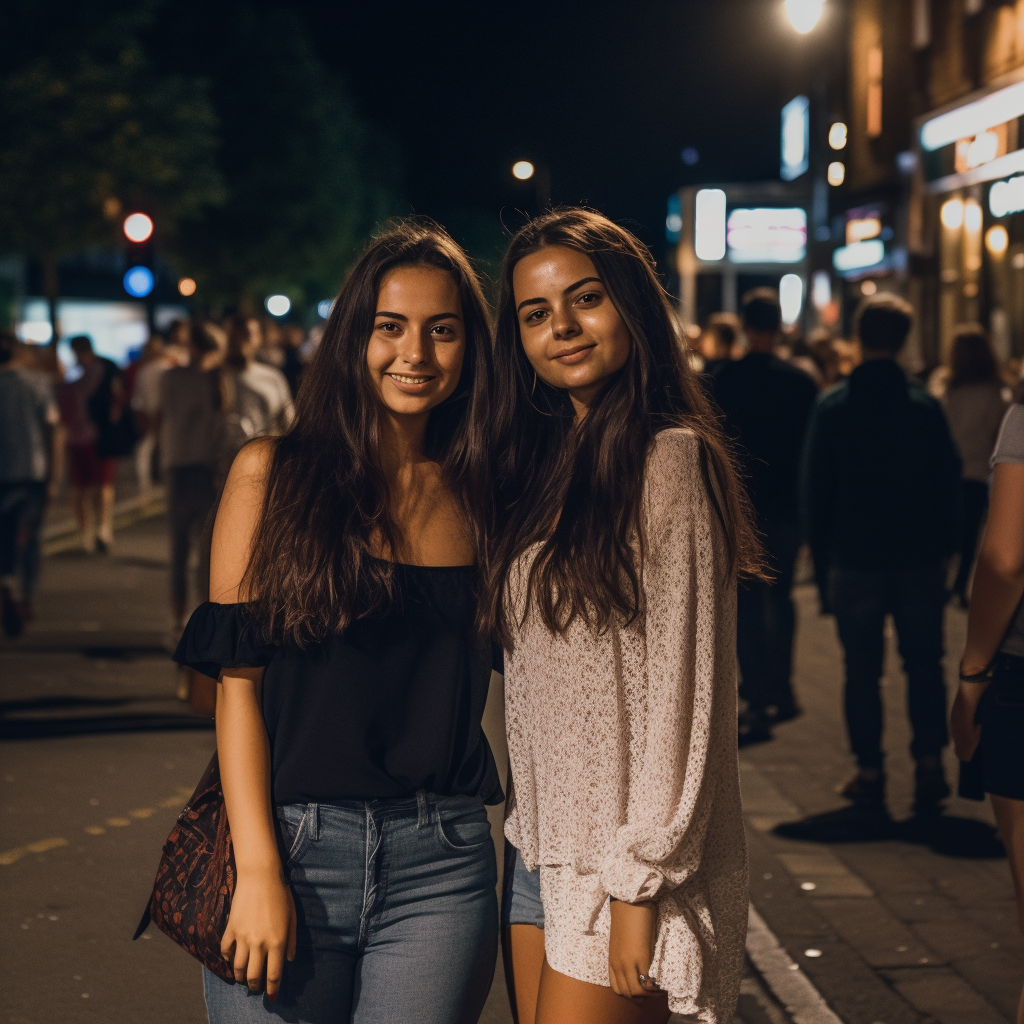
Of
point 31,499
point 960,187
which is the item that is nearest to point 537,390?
point 31,499

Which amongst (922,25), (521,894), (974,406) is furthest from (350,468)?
(922,25)

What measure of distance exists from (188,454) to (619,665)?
7801 mm

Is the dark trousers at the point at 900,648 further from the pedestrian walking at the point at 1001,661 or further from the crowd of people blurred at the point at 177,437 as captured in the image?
the crowd of people blurred at the point at 177,437

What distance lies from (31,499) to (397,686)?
9.34 metres

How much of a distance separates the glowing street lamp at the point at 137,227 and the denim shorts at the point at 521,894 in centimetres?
1068

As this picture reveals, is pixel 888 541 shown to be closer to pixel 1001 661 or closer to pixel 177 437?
pixel 1001 661

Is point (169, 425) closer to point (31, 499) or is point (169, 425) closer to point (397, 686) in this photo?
point (31, 499)

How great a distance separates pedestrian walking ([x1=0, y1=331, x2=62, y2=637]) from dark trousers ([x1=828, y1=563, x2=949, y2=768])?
20.6 feet

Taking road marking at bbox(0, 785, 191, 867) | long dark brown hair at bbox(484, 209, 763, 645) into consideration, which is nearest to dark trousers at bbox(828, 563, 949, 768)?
road marking at bbox(0, 785, 191, 867)

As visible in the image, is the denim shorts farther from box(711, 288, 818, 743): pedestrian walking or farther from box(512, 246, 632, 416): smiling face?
box(711, 288, 818, 743): pedestrian walking

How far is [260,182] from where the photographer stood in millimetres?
63188

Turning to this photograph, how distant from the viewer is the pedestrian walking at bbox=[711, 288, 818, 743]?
7836mm

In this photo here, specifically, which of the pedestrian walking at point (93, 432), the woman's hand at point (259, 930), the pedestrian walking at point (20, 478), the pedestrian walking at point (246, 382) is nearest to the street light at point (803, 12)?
the pedestrian walking at point (246, 382)

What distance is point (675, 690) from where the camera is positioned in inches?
90.2
